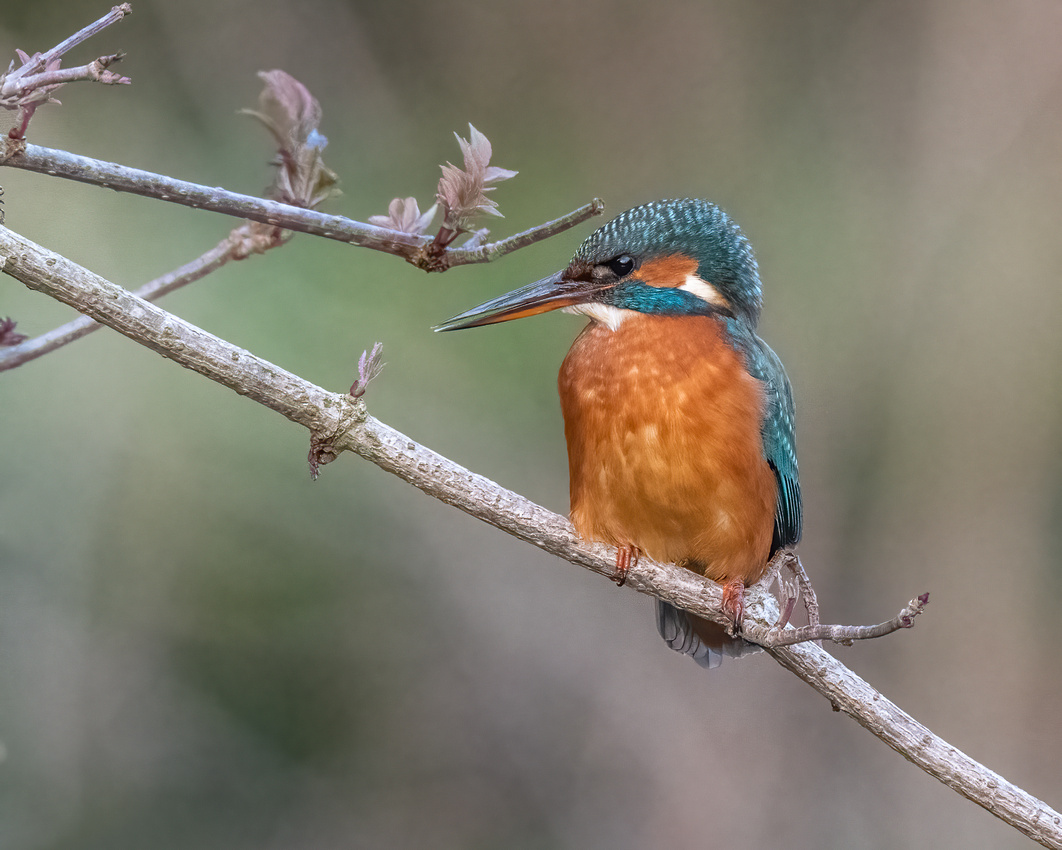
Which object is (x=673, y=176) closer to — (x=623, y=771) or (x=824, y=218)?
(x=824, y=218)

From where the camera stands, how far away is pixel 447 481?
1.04m

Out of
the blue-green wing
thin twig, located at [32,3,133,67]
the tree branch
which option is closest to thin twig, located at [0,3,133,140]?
thin twig, located at [32,3,133,67]

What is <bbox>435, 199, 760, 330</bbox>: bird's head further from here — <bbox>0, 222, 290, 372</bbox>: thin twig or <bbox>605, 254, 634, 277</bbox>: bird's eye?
<bbox>0, 222, 290, 372</bbox>: thin twig

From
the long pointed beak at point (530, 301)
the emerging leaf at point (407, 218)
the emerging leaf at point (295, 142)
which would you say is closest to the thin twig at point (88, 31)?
the emerging leaf at point (295, 142)

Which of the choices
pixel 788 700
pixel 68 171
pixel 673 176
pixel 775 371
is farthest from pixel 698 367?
pixel 788 700

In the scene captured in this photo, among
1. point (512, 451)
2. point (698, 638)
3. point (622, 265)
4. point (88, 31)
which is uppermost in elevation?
point (512, 451)

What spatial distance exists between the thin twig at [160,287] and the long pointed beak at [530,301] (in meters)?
0.23

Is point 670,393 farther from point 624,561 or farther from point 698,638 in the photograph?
point 698,638

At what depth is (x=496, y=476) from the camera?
2.40 m

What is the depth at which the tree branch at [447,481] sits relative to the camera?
91cm

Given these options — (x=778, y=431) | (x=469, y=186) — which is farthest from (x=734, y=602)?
(x=469, y=186)

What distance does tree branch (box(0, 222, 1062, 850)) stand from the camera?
2.98 ft

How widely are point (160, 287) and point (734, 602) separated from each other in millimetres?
810

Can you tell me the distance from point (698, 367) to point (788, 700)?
1525 mm
